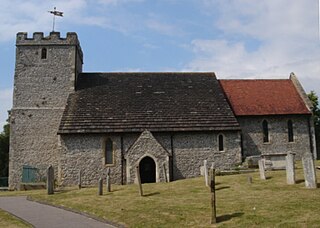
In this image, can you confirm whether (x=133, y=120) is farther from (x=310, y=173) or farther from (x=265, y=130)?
(x=310, y=173)

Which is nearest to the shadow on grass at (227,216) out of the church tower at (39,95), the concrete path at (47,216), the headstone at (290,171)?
the concrete path at (47,216)

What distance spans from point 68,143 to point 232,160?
12489 millimetres

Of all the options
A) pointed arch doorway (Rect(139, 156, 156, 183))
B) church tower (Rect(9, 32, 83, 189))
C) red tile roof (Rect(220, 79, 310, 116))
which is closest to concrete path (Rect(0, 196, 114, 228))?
pointed arch doorway (Rect(139, 156, 156, 183))

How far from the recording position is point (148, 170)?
26703mm

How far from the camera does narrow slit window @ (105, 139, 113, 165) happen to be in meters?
26.4

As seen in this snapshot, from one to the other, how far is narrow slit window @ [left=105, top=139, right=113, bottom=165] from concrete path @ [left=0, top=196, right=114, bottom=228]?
28.1 feet

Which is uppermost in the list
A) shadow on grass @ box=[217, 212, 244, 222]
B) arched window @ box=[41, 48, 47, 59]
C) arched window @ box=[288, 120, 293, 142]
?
arched window @ box=[41, 48, 47, 59]

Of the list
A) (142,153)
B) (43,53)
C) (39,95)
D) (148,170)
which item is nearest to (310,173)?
(142,153)

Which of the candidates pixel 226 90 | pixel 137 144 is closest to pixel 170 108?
pixel 137 144

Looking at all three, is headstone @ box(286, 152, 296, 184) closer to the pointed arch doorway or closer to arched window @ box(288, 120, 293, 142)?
the pointed arch doorway

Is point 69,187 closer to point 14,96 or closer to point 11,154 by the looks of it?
point 11,154

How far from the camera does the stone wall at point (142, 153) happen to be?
25609 millimetres

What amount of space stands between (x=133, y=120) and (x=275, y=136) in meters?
12.4

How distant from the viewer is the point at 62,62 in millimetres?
30484
